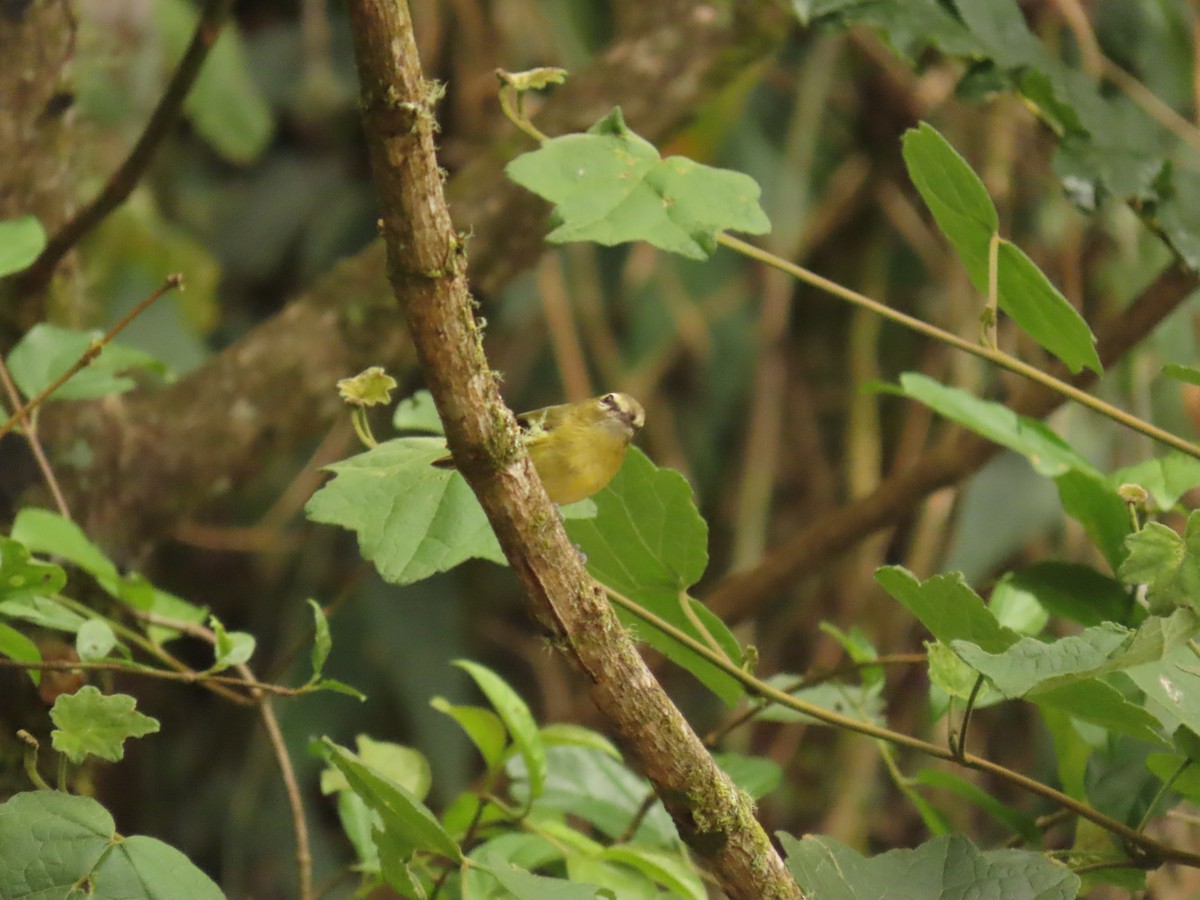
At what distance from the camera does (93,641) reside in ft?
2.33

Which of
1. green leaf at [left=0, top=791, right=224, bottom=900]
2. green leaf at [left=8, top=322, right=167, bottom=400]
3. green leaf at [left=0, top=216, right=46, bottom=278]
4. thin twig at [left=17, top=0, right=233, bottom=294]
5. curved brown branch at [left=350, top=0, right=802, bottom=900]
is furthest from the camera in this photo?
thin twig at [left=17, top=0, right=233, bottom=294]

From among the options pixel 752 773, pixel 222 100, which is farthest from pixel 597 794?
pixel 222 100

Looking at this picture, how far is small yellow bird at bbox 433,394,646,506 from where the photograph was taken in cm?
83

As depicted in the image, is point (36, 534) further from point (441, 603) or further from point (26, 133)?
point (441, 603)

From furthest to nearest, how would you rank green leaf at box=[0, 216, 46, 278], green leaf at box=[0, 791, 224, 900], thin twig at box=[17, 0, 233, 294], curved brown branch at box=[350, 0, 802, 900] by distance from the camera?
thin twig at box=[17, 0, 233, 294] < green leaf at box=[0, 216, 46, 278] < green leaf at box=[0, 791, 224, 900] < curved brown branch at box=[350, 0, 802, 900]

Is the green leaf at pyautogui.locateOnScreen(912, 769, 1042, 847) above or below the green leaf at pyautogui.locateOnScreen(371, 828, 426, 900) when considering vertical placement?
below

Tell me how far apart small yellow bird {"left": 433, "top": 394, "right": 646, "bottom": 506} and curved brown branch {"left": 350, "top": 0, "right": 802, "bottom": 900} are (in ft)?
0.64

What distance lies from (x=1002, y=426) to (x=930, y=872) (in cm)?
37

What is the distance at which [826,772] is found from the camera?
2480mm

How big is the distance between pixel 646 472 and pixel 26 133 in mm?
770

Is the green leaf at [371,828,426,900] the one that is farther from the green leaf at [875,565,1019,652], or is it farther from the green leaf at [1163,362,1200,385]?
the green leaf at [1163,362,1200,385]

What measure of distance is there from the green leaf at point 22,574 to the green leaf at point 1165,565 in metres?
0.57

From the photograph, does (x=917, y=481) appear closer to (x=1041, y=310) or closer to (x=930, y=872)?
(x=1041, y=310)

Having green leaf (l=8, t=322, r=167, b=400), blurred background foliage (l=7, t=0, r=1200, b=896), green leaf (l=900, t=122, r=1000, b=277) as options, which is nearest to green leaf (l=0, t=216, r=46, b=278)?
green leaf (l=8, t=322, r=167, b=400)
